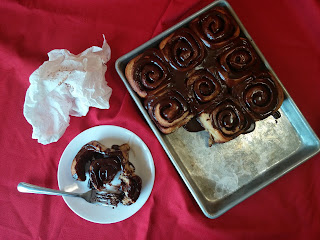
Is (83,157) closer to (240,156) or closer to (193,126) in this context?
(193,126)

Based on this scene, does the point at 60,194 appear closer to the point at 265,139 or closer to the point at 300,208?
the point at 265,139

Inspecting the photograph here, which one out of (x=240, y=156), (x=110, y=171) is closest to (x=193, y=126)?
(x=240, y=156)

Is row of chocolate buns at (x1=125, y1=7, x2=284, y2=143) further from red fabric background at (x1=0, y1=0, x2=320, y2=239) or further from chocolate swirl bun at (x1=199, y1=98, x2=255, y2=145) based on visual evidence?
red fabric background at (x1=0, y1=0, x2=320, y2=239)

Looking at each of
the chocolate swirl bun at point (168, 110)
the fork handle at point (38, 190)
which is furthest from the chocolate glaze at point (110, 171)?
the chocolate swirl bun at point (168, 110)

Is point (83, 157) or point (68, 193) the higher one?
point (83, 157)

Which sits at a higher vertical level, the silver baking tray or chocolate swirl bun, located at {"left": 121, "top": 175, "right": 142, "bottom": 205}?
chocolate swirl bun, located at {"left": 121, "top": 175, "right": 142, "bottom": 205}

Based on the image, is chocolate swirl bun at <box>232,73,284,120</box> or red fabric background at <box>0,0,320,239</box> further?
red fabric background at <box>0,0,320,239</box>

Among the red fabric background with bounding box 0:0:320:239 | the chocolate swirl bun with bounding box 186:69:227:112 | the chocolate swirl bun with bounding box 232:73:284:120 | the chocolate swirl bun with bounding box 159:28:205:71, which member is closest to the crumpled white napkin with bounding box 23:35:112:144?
the red fabric background with bounding box 0:0:320:239
